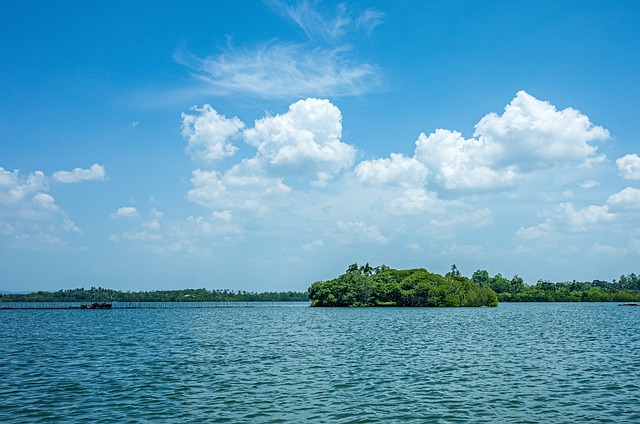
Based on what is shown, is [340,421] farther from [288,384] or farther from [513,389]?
[513,389]

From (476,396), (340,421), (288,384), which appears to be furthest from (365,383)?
(340,421)

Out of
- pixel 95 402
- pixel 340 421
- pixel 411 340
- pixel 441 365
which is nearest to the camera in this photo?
pixel 340 421

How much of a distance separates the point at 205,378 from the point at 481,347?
3184 centimetres

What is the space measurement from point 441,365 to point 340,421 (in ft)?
Answer: 66.0

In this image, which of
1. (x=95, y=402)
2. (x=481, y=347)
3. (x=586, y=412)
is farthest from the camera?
(x=481, y=347)

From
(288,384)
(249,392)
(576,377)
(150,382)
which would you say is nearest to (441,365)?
(576,377)

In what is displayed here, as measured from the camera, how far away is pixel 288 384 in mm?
33688

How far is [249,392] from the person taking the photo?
31.2 m

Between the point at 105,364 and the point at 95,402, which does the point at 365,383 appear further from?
the point at 105,364

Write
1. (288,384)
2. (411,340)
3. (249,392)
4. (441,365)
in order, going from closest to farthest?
(249,392) < (288,384) < (441,365) < (411,340)

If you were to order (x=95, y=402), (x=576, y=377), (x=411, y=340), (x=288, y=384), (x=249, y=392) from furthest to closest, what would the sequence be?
(x=411, y=340)
(x=576, y=377)
(x=288, y=384)
(x=249, y=392)
(x=95, y=402)

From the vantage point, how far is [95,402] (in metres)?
28.8

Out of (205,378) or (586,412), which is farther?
(205,378)

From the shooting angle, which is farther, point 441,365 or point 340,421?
point 441,365
